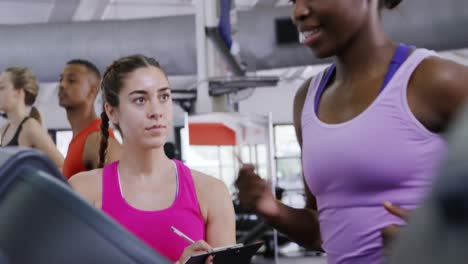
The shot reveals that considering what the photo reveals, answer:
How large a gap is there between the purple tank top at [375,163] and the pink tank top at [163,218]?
56 centimetres

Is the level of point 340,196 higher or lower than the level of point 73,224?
lower

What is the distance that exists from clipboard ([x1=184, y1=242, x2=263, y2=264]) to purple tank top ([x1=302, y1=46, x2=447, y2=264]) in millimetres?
193

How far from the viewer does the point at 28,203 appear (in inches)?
15.7

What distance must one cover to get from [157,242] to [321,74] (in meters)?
0.56

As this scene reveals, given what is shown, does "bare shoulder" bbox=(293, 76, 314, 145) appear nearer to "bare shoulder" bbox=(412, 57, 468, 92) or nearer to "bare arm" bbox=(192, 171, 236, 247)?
"bare shoulder" bbox=(412, 57, 468, 92)

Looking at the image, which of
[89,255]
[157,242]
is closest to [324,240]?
[157,242]

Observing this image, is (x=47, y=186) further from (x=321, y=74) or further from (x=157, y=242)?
(x=157, y=242)

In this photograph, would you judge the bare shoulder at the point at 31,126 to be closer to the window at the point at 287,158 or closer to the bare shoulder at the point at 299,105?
the bare shoulder at the point at 299,105

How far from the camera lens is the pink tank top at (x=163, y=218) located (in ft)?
4.71

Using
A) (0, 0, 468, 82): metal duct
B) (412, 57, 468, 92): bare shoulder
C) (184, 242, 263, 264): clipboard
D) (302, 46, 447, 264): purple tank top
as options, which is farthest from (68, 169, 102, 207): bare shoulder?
(0, 0, 468, 82): metal duct

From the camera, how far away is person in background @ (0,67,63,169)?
293 centimetres

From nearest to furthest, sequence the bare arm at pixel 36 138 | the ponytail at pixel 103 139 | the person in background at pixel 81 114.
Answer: the ponytail at pixel 103 139 < the person in background at pixel 81 114 < the bare arm at pixel 36 138

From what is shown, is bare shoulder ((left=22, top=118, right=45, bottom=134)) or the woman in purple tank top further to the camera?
bare shoulder ((left=22, top=118, right=45, bottom=134))

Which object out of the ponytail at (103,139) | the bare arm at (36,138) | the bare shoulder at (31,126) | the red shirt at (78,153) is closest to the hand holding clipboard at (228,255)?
the ponytail at (103,139)
